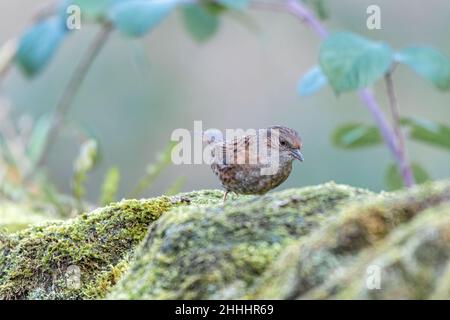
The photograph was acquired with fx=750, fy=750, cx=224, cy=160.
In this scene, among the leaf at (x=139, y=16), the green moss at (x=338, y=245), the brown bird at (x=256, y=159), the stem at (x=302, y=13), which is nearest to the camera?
the green moss at (x=338, y=245)

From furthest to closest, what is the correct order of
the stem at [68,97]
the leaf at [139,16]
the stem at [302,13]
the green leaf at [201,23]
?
the stem at [68,97]
the green leaf at [201,23]
the stem at [302,13]
the leaf at [139,16]

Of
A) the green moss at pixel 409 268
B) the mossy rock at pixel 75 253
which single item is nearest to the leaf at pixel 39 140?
the mossy rock at pixel 75 253

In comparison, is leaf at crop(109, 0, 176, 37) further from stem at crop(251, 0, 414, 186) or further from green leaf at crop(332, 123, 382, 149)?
green leaf at crop(332, 123, 382, 149)

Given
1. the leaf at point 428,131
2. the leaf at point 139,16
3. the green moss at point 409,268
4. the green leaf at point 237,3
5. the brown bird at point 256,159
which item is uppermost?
the green leaf at point 237,3

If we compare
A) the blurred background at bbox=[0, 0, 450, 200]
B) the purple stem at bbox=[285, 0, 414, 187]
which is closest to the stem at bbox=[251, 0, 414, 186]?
the purple stem at bbox=[285, 0, 414, 187]

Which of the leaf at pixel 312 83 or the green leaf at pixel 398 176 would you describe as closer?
the leaf at pixel 312 83

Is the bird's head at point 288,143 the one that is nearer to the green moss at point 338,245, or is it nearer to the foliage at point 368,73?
the foliage at point 368,73

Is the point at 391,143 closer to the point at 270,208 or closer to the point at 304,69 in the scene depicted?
the point at 270,208

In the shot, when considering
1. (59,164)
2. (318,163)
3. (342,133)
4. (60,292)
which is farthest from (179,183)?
(59,164)

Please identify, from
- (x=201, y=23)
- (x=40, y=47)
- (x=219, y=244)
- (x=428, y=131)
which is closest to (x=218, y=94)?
(x=201, y=23)
